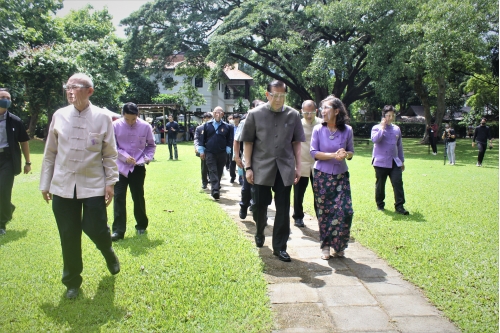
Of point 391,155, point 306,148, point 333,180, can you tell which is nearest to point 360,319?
point 333,180

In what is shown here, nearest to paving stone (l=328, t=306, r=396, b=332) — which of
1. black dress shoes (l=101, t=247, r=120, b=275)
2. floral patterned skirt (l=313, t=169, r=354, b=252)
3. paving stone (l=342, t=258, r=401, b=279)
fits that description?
paving stone (l=342, t=258, r=401, b=279)

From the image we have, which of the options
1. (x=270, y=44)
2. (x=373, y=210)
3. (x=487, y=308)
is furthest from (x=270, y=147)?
(x=270, y=44)

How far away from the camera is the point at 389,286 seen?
3961 mm

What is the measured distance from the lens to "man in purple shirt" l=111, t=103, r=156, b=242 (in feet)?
17.6

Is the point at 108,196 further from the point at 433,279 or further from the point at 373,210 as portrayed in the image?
the point at 373,210

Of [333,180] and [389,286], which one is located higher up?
[333,180]

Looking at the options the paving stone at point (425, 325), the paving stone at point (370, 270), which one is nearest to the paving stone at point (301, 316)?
the paving stone at point (425, 325)

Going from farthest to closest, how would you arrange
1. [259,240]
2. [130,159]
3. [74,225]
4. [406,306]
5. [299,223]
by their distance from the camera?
[299,223] < [130,159] < [259,240] < [74,225] < [406,306]

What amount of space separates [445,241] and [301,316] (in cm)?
300

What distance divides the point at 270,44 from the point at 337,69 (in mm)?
4727

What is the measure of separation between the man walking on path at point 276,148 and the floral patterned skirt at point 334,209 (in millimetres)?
412

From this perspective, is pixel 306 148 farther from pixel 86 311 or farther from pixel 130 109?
pixel 86 311

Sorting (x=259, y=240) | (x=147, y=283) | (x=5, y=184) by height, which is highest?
(x=5, y=184)

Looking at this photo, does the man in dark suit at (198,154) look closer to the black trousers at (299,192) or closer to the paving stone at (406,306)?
the black trousers at (299,192)
